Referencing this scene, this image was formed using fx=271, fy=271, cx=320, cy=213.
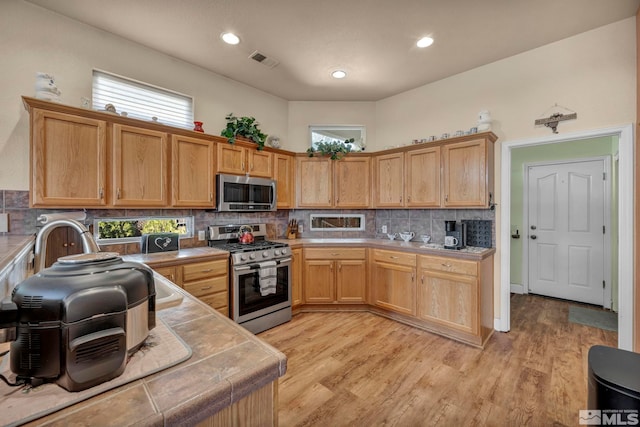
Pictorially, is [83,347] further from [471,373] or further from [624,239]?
[624,239]

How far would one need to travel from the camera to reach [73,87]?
2.45 meters

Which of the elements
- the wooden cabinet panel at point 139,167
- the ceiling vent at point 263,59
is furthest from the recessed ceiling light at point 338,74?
the wooden cabinet panel at point 139,167

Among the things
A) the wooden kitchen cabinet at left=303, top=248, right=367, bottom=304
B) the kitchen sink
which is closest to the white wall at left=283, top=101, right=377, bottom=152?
the wooden kitchen cabinet at left=303, top=248, right=367, bottom=304

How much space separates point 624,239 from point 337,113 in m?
3.51

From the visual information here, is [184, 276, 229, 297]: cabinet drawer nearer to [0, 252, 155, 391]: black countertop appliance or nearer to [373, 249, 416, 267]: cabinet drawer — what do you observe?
[373, 249, 416, 267]: cabinet drawer

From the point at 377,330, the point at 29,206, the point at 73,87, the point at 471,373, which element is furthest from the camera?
the point at 377,330

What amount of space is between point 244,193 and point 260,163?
46cm

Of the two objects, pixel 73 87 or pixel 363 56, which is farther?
pixel 363 56

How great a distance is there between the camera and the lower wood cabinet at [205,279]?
97.8 inches

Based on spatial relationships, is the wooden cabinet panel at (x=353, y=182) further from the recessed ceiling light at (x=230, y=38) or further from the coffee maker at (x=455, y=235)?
the recessed ceiling light at (x=230, y=38)

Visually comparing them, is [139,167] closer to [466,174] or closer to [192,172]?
[192,172]

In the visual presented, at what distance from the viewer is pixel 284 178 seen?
3752 mm

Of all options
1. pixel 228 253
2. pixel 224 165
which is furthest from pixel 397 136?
pixel 228 253

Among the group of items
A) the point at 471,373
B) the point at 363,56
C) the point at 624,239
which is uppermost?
the point at 363,56
